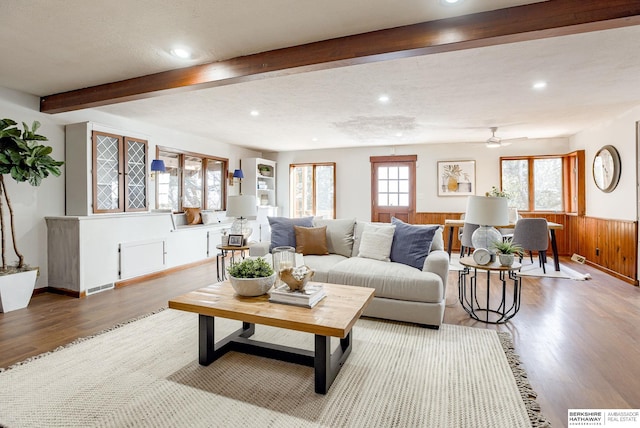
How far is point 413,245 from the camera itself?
3.31 metres

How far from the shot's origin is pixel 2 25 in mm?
2328

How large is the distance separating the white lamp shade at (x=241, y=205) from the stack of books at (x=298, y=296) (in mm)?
2070

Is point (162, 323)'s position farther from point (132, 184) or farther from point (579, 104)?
point (579, 104)

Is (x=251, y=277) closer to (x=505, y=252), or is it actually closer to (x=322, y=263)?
(x=322, y=263)

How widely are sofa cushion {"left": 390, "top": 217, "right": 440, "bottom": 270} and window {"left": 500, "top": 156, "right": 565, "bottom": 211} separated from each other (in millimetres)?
4559

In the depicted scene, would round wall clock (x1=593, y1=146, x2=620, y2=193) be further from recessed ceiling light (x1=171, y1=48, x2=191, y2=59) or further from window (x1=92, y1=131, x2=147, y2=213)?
window (x1=92, y1=131, x2=147, y2=213)

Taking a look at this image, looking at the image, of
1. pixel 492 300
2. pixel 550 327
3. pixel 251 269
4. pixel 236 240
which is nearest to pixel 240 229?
pixel 236 240

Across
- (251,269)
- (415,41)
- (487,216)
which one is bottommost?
(251,269)

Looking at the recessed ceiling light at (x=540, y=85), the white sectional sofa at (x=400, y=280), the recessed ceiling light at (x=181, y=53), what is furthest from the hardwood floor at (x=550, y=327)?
the recessed ceiling light at (x=181, y=53)

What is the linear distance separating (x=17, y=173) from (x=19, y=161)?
0.13m

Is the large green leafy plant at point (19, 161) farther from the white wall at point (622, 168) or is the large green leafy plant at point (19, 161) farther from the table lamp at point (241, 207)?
the white wall at point (622, 168)

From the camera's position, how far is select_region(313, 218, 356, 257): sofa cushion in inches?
153

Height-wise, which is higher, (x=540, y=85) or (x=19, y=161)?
(x=540, y=85)

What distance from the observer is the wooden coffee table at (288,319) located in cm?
183
